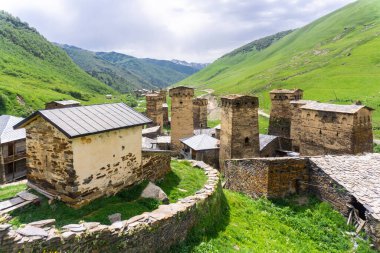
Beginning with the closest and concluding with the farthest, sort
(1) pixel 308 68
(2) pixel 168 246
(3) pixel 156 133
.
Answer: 1. (2) pixel 168 246
2. (3) pixel 156 133
3. (1) pixel 308 68

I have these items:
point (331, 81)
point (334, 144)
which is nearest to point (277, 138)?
point (334, 144)

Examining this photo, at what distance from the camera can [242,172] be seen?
65.4 ft

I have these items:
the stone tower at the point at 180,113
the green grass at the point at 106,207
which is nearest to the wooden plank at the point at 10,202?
the green grass at the point at 106,207

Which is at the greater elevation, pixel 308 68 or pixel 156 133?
pixel 308 68

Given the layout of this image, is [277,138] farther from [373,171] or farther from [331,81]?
[331,81]

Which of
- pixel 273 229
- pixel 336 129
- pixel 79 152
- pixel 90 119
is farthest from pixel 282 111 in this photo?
pixel 79 152

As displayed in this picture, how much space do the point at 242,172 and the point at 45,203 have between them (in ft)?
38.0

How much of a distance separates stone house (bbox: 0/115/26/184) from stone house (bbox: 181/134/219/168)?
15119mm

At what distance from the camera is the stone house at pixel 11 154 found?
936 inches

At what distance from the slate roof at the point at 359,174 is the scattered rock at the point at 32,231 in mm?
13047

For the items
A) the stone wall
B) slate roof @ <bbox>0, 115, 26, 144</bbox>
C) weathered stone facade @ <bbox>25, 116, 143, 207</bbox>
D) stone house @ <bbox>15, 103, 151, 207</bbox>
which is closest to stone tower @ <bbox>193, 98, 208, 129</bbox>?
slate roof @ <bbox>0, 115, 26, 144</bbox>

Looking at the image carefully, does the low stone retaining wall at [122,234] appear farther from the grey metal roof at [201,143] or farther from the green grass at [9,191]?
the grey metal roof at [201,143]

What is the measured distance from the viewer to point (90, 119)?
12.8m

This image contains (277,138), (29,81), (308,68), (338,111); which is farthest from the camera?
(308,68)
